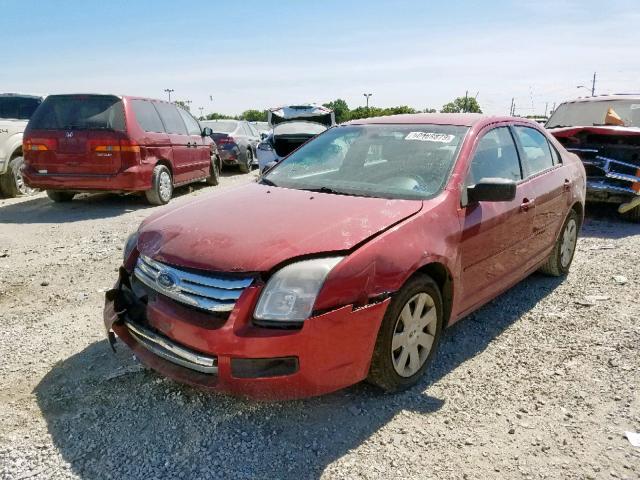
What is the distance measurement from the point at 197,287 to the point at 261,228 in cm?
47

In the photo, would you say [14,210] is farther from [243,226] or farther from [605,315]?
[605,315]

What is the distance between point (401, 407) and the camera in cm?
281

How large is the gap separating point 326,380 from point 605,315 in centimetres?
277

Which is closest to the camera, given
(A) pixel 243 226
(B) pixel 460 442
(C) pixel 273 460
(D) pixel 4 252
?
(C) pixel 273 460

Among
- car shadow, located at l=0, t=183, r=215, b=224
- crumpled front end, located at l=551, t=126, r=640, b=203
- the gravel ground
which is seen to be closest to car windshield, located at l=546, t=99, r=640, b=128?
crumpled front end, located at l=551, t=126, r=640, b=203

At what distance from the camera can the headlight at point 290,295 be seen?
2.36 meters

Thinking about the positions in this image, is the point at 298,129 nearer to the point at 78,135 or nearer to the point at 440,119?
the point at 78,135

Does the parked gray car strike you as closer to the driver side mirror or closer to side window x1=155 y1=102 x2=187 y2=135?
side window x1=155 y1=102 x2=187 y2=135

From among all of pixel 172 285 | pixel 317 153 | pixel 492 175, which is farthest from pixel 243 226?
pixel 492 175

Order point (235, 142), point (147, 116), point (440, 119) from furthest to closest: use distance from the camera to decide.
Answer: point (235, 142)
point (147, 116)
point (440, 119)

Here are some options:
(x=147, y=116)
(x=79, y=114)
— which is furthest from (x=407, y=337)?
(x=147, y=116)

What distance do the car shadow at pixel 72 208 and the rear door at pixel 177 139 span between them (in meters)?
0.54

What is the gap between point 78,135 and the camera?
7418 mm

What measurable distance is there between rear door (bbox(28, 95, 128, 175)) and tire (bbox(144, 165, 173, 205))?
688mm
